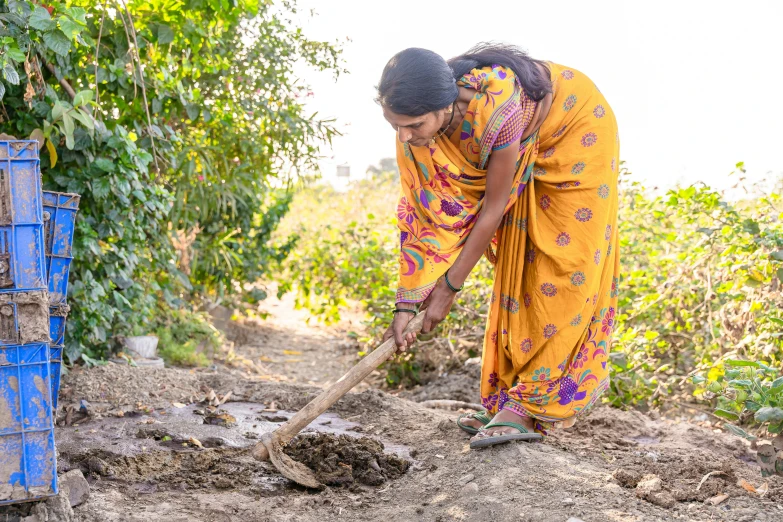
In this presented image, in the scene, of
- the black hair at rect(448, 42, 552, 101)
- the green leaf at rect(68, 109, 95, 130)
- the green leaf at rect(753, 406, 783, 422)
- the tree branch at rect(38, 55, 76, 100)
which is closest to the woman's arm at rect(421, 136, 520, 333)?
the black hair at rect(448, 42, 552, 101)

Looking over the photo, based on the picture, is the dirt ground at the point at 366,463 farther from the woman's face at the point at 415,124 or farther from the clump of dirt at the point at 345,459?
the woman's face at the point at 415,124

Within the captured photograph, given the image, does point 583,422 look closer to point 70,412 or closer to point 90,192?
point 70,412

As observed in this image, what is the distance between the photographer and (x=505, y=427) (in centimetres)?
280

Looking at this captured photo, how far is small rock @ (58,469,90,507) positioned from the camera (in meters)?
2.18

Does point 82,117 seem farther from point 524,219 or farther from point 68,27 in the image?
point 524,219

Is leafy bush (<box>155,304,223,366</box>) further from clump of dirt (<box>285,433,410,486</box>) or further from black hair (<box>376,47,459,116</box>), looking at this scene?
black hair (<box>376,47,459,116</box>)

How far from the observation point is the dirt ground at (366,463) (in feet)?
7.34

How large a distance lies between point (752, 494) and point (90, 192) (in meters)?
3.09

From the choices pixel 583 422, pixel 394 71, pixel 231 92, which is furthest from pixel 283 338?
pixel 394 71

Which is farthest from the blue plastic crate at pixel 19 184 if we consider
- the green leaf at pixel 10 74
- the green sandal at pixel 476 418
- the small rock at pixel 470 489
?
the green sandal at pixel 476 418

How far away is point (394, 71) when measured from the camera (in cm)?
235

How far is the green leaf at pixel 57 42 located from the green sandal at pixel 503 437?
217 centimetres

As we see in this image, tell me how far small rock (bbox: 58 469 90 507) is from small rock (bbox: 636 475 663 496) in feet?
5.59

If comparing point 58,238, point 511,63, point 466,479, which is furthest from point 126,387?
point 511,63
